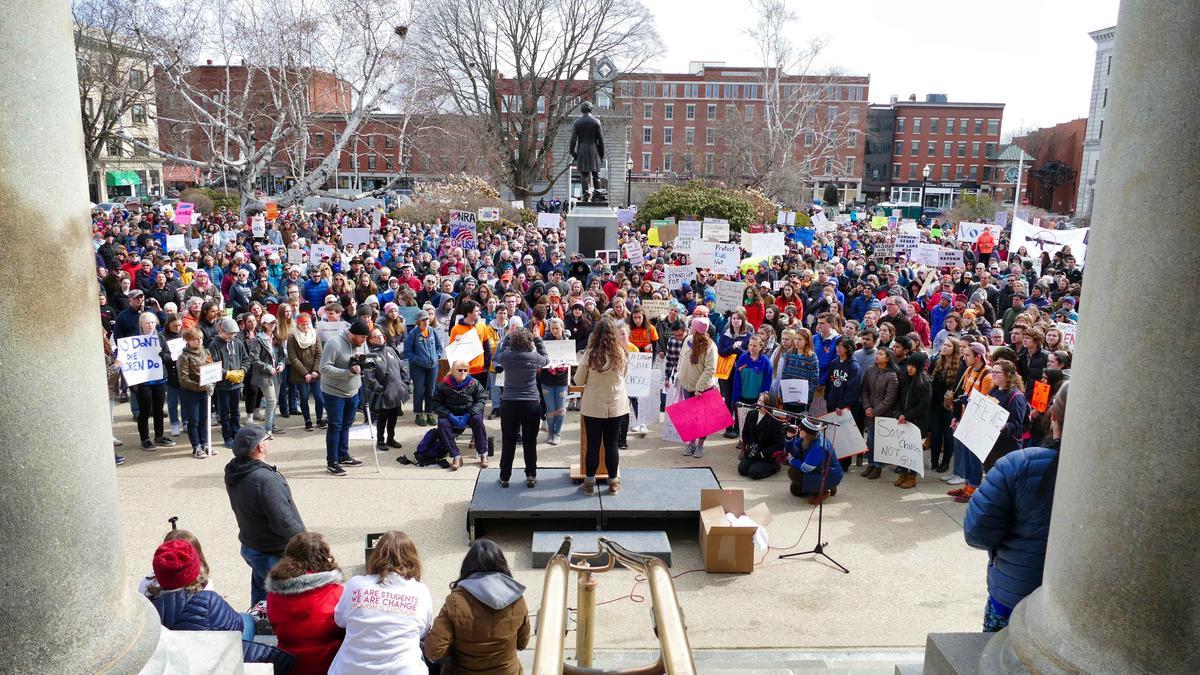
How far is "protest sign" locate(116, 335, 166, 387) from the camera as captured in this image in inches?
385

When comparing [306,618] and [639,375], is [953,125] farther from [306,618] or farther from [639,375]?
[306,618]

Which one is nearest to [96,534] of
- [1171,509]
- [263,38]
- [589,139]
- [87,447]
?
[87,447]

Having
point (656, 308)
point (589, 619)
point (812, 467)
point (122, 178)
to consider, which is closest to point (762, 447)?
point (812, 467)

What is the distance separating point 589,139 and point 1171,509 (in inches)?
887

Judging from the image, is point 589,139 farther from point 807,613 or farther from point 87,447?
point 87,447

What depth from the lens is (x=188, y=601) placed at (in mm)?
4375

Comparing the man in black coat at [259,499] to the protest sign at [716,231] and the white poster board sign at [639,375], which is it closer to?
the white poster board sign at [639,375]

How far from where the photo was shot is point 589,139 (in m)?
24.3

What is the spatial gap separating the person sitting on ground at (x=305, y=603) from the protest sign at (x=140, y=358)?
6.34 metres

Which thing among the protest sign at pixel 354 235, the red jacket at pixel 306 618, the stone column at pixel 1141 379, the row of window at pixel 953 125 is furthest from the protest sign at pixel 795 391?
the row of window at pixel 953 125

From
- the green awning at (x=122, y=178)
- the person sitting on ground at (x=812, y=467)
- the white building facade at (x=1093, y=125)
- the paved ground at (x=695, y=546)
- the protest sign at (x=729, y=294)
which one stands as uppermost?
the white building facade at (x=1093, y=125)

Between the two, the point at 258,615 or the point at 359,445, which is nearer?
the point at 258,615

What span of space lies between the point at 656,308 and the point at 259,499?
29.3 feet

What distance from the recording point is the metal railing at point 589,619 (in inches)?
104
